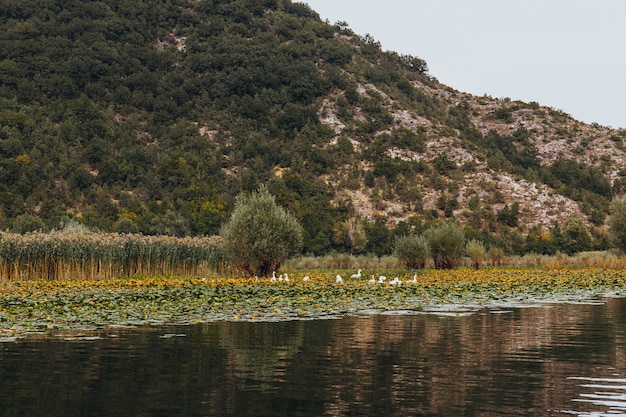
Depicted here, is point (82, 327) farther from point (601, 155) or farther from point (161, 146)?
point (601, 155)

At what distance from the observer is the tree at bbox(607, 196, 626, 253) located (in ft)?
212

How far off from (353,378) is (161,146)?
90007mm

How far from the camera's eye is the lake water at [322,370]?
13.6 metres

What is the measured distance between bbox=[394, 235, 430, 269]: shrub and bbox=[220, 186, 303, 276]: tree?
567 inches

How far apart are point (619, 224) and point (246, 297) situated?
133ft

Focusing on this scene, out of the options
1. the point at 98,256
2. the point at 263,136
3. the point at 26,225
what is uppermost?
the point at 263,136

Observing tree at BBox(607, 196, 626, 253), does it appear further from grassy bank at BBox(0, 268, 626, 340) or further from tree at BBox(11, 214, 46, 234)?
tree at BBox(11, 214, 46, 234)

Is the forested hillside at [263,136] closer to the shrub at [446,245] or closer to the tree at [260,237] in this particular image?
the shrub at [446,245]

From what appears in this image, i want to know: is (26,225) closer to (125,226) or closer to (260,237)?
(125,226)

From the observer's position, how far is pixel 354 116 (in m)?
116

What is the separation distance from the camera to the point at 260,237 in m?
47.7

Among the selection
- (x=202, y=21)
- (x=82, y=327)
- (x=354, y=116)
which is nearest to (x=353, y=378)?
(x=82, y=327)

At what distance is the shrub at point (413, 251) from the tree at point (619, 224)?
1515 centimetres

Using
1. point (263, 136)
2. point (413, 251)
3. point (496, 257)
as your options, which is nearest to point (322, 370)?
point (413, 251)
